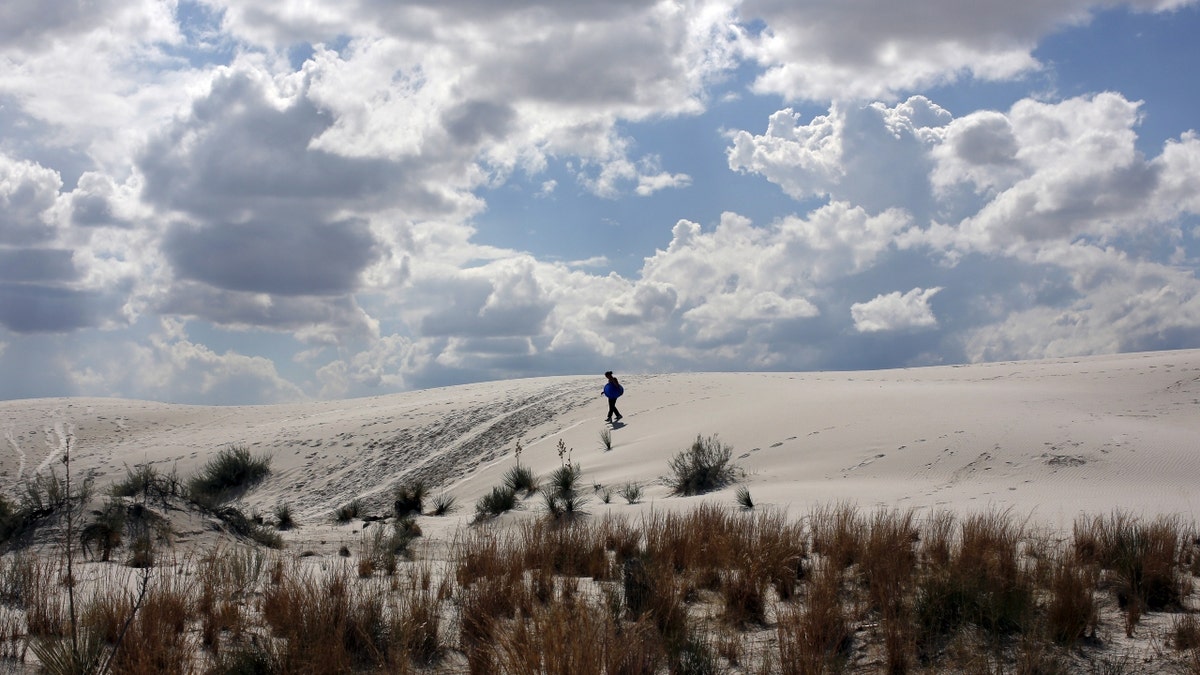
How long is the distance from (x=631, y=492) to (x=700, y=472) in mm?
1749

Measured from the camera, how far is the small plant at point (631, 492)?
51.0 feet

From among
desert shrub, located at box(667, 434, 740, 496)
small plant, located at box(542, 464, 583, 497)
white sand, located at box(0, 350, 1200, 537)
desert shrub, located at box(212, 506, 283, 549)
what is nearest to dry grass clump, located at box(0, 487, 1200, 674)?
desert shrub, located at box(212, 506, 283, 549)

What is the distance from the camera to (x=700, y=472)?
55.1ft

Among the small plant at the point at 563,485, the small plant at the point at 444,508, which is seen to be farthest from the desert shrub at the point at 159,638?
the small plant at the point at 444,508

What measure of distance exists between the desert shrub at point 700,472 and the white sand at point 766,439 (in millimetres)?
515

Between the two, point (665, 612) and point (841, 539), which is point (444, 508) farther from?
point (665, 612)

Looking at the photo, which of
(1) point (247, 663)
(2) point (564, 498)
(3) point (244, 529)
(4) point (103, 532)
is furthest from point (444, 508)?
(1) point (247, 663)

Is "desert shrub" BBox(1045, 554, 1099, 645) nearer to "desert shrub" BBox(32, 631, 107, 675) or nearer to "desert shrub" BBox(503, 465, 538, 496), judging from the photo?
"desert shrub" BBox(32, 631, 107, 675)

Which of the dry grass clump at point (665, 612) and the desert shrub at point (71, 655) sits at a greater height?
the desert shrub at point (71, 655)

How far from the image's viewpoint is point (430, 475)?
2388 centimetres

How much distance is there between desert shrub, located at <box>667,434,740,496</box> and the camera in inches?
650

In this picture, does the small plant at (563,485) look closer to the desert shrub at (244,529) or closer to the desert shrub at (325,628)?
the desert shrub at (244,529)

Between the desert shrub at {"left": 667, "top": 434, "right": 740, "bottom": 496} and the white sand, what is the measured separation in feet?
1.69

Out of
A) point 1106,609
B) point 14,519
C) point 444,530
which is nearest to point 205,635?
point 14,519
